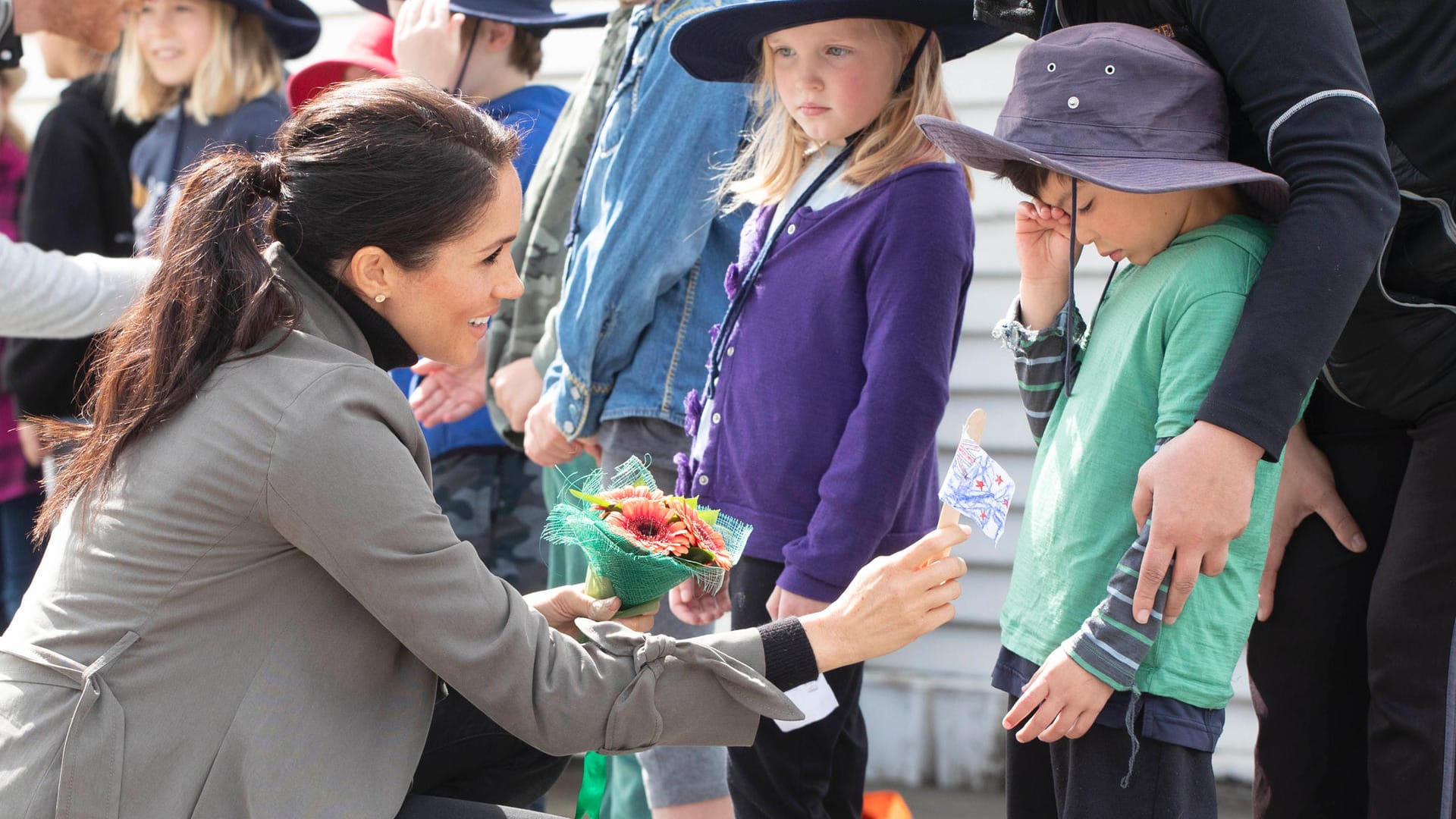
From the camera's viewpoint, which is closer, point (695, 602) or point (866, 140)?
point (866, 140)

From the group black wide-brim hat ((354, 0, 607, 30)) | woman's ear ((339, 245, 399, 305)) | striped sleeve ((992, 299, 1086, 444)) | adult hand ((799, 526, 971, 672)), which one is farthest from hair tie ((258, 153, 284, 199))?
black wide-brim hat ((354, 0, 607, 30))

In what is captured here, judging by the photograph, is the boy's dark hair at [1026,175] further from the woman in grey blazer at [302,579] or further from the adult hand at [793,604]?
the adult hand at [793,604]

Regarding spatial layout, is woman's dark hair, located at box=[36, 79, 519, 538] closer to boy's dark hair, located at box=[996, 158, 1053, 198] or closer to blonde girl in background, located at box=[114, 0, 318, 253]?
boy's dark hair, located at box=[996, 158, 1053, 198]

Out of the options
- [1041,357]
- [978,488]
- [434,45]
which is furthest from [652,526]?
[434,45]

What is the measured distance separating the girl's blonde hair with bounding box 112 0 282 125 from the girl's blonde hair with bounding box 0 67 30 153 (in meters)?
0.67

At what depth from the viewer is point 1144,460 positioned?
1.92 m

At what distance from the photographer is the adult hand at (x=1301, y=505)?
2172mm

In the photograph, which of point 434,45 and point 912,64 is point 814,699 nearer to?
point 912,64

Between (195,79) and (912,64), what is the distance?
2.62 metres

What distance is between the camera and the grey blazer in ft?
6.13

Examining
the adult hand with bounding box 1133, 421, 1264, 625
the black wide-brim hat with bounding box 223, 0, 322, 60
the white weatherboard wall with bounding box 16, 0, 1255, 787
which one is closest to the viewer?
the adult hand with bounding box 1133, 421, 1264, 625

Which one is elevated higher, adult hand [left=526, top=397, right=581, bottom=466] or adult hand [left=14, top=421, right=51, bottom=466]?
adult hand [left=526, top=397, right=581, bottom=466]

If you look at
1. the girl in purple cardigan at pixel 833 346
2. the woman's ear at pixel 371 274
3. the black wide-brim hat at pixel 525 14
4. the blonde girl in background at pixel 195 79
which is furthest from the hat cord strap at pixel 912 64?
the blonde girl in background at pixel 195 79

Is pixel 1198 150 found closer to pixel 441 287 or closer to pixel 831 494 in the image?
pixel 831 494
